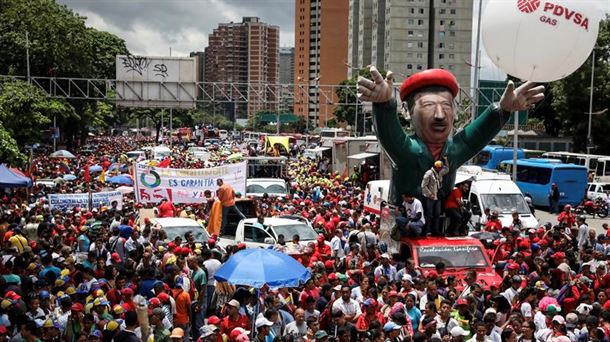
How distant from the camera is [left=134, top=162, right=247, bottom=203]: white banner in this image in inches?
902

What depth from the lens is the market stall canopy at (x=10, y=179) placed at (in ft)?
65.2

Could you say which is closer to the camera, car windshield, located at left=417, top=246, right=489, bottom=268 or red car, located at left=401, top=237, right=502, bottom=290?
red car, located at left=401, top=237, right=502, bottom=290

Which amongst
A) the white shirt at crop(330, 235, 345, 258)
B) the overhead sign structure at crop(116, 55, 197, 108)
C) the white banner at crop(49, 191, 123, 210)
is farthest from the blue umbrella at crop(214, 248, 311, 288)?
the overhead sign structure at crop(116, 55, 197, 108)

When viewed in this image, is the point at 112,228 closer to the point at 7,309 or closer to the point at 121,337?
the point at 7,309

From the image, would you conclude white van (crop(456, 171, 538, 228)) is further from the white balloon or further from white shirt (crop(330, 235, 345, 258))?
the white balloon

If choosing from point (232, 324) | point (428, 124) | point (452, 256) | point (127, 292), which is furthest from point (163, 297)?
point (428, 124)

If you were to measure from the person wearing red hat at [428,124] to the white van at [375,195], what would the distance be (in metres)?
6.04

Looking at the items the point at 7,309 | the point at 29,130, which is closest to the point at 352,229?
the point at 7,309

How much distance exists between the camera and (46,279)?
1137cm

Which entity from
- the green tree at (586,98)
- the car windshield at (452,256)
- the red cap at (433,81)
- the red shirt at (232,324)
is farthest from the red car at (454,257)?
the green tree at (586,98)

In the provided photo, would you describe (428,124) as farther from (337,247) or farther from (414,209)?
(337,247)

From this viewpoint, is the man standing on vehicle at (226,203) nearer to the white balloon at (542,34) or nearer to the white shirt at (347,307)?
the white balloon at (542,34)

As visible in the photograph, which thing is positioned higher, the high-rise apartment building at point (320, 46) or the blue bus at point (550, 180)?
the high-rise apartment building at point (320, 46)

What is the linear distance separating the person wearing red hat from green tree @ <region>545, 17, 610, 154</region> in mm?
35787
